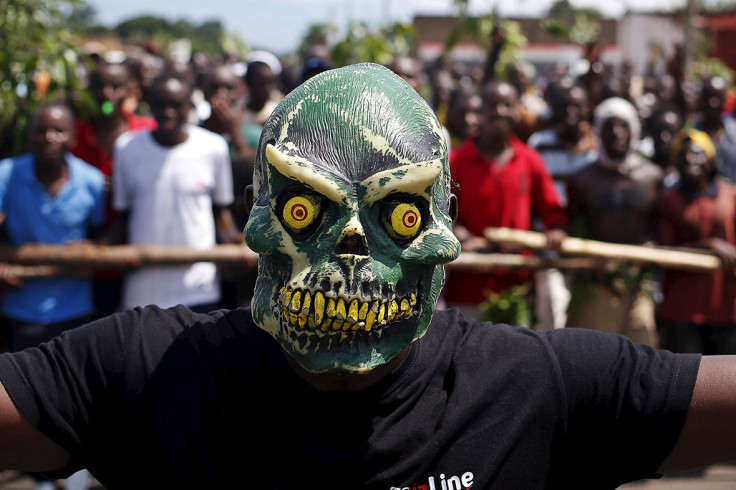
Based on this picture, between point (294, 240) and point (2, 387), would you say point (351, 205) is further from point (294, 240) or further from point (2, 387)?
point (2, 387)

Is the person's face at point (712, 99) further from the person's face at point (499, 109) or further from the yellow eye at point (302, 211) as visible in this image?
the yellow eye at point (302, 211)

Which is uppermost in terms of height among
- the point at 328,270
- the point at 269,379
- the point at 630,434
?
the point at 328,270

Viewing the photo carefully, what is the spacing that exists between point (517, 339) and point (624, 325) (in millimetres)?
3926

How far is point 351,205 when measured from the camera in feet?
5.06

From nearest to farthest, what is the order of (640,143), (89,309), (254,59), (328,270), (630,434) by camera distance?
(328,270)
(630,434)
(89,309)
(254,59)
(640,143)

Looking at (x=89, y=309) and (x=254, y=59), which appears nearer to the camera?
(x=89, y=309)

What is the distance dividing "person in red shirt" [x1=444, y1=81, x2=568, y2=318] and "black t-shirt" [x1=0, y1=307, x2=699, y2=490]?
11.9 feet

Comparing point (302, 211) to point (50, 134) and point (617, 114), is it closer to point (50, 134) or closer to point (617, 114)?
point (50, 134)

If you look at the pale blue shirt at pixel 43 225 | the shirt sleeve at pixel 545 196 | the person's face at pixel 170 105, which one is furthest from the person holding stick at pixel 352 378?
the shirt sleeve at pixel 545 196

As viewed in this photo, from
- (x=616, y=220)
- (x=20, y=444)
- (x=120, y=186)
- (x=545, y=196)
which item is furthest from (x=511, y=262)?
(x=20, y=444)

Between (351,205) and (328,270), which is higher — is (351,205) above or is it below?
above

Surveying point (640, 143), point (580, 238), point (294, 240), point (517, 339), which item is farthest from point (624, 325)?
point (294, 240)

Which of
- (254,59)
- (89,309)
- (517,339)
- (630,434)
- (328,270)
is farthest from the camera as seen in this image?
(254,59)

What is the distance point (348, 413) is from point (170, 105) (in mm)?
3729
